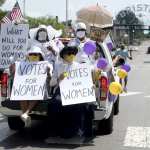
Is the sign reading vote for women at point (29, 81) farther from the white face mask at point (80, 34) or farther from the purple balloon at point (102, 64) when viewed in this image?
the white face mask at point (80, 34)

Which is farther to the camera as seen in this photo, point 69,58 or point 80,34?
point 80,34

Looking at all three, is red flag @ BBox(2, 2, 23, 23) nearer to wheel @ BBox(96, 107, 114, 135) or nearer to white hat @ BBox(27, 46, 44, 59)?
white hat @ BBox(27, 46, 44, 59)

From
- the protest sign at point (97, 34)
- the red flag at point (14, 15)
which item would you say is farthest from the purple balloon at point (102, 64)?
the red flag at point (14, 15)

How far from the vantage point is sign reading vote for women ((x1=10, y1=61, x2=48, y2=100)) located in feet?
29.4

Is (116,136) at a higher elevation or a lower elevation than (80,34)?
lower

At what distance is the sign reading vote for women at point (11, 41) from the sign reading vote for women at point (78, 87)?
4.23m

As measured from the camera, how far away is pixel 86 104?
29.3 feet

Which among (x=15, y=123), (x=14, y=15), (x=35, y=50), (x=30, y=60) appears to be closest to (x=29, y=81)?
(x=30, y=60)

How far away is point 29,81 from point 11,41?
4.39 metres

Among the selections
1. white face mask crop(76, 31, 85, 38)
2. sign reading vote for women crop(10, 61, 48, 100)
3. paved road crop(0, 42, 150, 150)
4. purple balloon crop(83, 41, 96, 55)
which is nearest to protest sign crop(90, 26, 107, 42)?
white face mask crop(76, 31, 85, 38)

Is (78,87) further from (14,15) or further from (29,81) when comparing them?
(14,15)

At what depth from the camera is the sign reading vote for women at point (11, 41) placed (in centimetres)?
1321

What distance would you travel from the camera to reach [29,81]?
916cm

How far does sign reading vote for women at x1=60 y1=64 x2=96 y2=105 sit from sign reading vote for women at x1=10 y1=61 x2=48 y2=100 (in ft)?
1.19
